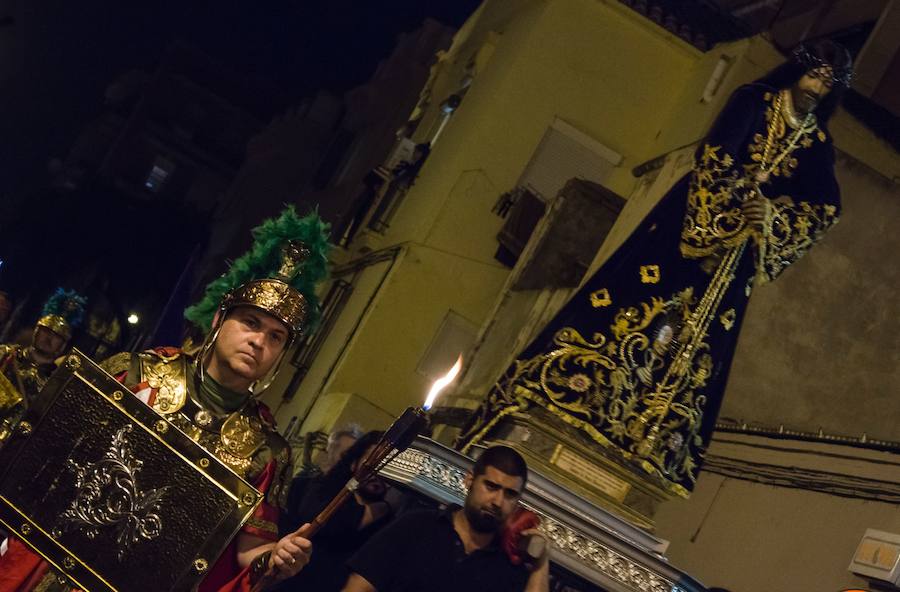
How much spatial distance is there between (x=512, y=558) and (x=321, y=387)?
1604cm

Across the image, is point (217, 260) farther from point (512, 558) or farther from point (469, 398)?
point (512, 558)

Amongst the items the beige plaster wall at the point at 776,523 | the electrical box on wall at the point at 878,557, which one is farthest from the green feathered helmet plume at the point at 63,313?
the electrical box on wall at the point at 878,557

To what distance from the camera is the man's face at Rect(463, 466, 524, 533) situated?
5.29m

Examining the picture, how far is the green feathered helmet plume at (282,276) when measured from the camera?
509cm

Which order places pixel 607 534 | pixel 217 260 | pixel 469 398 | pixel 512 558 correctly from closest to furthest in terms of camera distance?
1. pixel 512 558
2. pixel 607 534
3. pixel 469 398
4. pixel 217 260

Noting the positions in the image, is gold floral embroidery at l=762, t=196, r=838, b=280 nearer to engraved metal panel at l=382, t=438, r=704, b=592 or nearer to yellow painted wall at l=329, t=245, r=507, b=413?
engraved metal panel at l=382, t=438, r=704, b=592

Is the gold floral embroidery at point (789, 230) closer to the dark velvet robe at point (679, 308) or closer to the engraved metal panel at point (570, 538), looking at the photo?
the dark velvet robe at point (679, 308)

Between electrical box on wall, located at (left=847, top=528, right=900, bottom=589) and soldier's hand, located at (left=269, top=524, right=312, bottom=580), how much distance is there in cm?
677

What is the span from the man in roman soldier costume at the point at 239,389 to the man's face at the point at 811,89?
185 inches

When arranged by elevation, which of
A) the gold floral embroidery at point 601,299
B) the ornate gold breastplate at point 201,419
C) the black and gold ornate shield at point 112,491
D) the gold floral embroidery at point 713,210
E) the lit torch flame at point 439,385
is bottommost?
the black and gold ornate shield at point 112,491

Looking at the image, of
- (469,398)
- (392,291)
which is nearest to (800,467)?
(469,398)

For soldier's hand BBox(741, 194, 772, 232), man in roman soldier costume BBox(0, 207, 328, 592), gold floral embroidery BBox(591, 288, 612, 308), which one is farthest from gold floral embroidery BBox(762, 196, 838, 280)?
man in roman soldier costume BBox(0, 207, 328, 592)

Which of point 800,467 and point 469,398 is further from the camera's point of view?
point 469,398

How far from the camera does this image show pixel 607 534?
6.06m
